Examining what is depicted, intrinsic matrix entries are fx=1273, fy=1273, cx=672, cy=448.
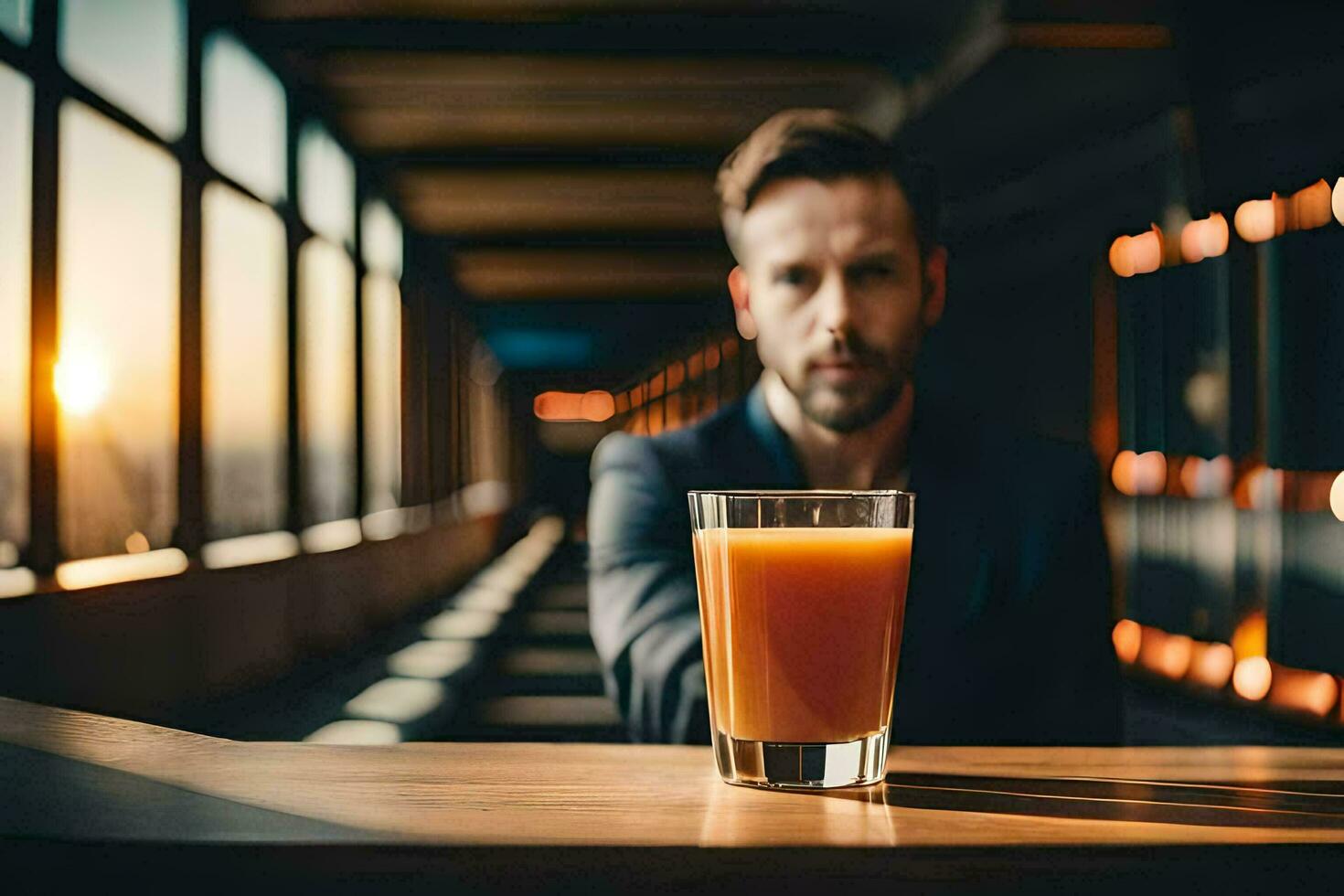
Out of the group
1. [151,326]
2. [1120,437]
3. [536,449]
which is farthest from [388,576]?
[536,449]

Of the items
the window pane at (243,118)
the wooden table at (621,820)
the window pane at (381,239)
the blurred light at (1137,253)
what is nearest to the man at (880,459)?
the wooden table at (621,820)

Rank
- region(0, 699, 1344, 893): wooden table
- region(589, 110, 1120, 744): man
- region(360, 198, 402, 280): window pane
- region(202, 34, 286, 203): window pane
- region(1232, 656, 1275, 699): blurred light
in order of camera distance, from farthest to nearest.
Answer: region(360, 198, 402, 280): window pane
region(1232, 656, 1275, 699): blurred light
region(202, 34, 286, 203): window pane
region(589, 110, 1120, 744): man
region(0, 699, 1344, 893): wooden table

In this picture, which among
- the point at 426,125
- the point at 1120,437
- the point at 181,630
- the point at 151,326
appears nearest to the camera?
the point at 181,630

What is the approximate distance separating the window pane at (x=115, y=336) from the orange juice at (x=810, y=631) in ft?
13.3

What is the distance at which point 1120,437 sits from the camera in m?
7.97

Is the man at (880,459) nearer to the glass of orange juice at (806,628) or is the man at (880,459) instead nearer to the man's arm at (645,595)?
the man's arm at (645,595)

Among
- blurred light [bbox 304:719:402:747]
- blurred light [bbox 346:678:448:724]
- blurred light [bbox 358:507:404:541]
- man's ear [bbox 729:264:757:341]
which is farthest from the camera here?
blurred light [bbox 358:507:404:541]

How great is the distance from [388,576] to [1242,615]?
5912 millimetres

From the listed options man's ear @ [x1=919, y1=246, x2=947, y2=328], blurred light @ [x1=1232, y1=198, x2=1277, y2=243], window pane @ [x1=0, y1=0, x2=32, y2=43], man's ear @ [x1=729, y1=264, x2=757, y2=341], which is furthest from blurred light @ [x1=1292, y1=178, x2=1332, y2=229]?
window pane @ [x1=0, y1=0, x2=32, y2=43]

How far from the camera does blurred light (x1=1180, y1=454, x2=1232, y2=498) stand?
679 centimetres

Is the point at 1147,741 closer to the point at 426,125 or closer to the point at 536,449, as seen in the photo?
the point at 426,125

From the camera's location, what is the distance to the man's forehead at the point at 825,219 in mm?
1667

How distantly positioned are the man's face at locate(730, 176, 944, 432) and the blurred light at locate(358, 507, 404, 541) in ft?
26.0

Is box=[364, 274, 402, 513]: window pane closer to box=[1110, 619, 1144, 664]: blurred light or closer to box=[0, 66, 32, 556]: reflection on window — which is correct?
box=[1110, 619, 1144, 664]: blurred light
